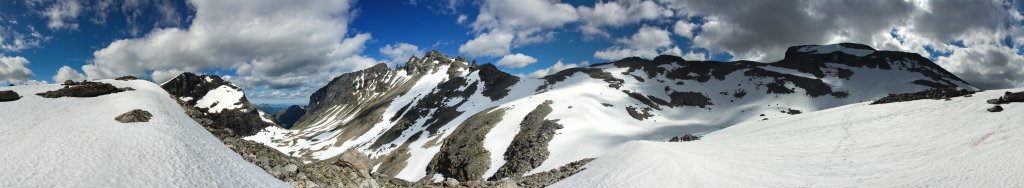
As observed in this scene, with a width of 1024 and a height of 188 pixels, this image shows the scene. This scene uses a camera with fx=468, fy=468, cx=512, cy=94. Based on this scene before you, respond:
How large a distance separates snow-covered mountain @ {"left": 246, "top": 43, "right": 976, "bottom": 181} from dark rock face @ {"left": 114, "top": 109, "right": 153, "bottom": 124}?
25608 mm

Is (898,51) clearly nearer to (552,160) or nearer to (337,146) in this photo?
(552,160)

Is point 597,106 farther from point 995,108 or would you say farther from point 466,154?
point 995,108

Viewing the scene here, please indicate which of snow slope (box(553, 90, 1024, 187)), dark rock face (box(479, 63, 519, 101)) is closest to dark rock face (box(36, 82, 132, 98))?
snow slope (box(553, 90, 1024, 187))

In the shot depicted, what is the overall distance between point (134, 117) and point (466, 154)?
4391cm

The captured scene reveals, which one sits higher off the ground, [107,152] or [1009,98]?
[1009,98]

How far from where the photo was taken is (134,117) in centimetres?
2031

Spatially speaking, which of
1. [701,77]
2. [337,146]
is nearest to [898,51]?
[701,77]

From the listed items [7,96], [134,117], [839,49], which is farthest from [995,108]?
[839,49]

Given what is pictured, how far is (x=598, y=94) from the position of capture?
104 meters

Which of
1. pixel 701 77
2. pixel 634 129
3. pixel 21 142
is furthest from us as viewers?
pixel 701 77

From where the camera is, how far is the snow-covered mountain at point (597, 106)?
58688 mm

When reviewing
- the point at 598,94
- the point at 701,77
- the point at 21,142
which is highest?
the point at 701,77

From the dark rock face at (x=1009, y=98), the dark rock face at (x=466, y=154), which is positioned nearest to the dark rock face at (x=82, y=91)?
the dark rock face at (x=466, y=154)

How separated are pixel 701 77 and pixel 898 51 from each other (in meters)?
66.7
